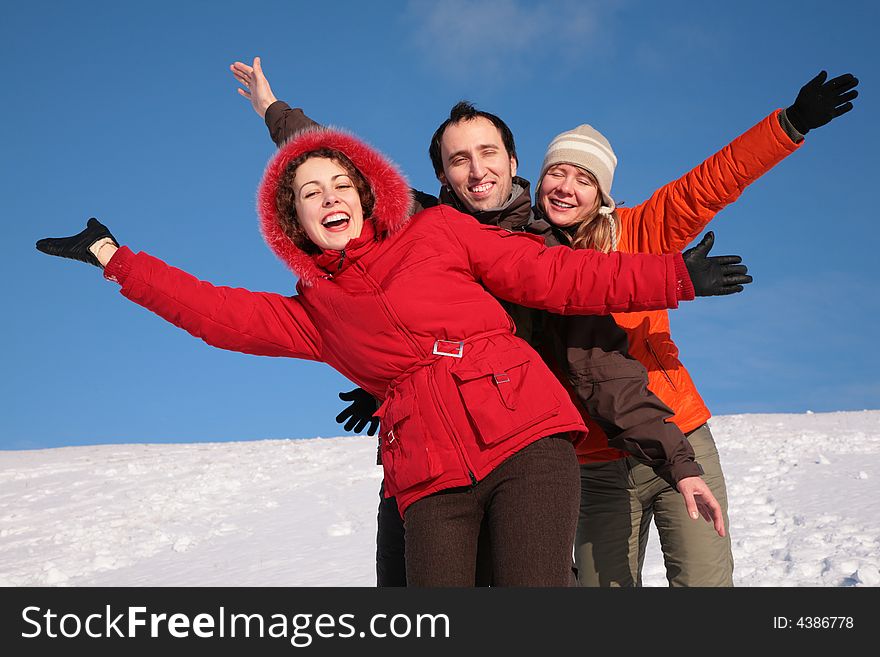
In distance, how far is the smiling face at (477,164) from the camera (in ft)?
10.3

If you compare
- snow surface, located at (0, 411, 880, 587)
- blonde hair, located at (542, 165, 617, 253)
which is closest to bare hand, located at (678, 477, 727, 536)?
blonde hair, located at (542, 165, 617, 253)

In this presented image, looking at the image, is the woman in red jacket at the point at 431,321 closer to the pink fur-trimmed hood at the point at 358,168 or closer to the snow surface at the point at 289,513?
the pink fur-trimmed hood at the point at 358,168

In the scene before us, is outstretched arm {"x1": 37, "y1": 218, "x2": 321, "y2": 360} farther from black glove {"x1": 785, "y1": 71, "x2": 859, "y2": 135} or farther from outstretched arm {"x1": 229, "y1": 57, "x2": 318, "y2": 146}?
black glove {"x1": 785, "y1": 71, "x2": 859, "y2": 135}

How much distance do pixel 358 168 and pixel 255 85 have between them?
1.61 meters

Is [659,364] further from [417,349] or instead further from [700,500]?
[417,349]

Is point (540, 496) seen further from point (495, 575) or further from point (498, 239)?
point (498, 239)

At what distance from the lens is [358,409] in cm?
391

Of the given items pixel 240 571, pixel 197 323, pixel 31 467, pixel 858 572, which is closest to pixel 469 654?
pixel 197 323

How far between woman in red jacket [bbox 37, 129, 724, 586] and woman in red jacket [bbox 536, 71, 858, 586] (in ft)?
1.13

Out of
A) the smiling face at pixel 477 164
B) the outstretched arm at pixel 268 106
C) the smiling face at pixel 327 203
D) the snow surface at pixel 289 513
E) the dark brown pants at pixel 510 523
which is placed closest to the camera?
the dark brown pants at pixel 510 523

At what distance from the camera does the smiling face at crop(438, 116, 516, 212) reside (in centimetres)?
314


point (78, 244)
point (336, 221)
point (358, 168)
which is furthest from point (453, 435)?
point (78, 244)

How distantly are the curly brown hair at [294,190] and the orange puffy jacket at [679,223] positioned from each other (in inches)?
44.7

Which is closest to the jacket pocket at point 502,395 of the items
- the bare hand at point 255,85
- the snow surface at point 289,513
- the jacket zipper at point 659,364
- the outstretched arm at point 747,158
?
the jacket zipper at point 659,364
